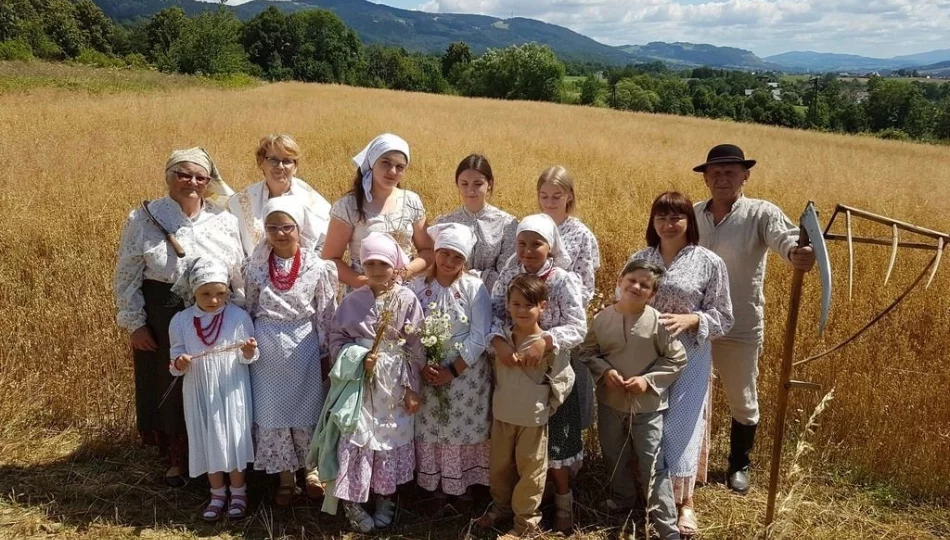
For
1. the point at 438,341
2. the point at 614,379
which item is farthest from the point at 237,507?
the point at 614,379

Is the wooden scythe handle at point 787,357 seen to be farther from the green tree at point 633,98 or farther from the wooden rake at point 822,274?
the green tree at point 633,98

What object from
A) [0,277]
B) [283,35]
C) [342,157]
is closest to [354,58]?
[283,35]

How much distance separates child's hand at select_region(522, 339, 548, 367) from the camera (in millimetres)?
2846

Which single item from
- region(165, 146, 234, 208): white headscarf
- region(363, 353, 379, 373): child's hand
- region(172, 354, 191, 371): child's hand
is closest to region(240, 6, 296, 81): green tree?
region(165, 146, 234, 208): white headscarf

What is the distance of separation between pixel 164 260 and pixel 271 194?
2.92 feet

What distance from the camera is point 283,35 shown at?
2758 inches

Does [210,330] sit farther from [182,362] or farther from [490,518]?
[490,518]

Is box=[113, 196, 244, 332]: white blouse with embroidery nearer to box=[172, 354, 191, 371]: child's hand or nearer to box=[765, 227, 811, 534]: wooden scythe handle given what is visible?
box=[172, 354, 191, 371]: child's hand

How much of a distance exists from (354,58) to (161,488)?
73.8 metres

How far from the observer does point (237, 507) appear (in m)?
3.16

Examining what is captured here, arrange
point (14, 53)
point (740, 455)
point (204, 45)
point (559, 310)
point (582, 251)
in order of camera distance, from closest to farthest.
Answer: point (559, 310) → point (582, 251) → point (740, 455) → point (14, 53) → point (204, 45)

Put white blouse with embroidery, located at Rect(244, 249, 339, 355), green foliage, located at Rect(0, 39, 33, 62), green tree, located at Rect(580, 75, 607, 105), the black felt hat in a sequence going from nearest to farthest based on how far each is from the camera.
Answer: white blouse with embroidery, located at Rect(244, 249, 339, 355)
the black felt hat
green foliage, located at Rect(0, 39, 33, 62)
green tree, located at Rect(580, 75, 607, 105)

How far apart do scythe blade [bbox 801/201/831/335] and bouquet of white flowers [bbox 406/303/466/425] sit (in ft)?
5.08

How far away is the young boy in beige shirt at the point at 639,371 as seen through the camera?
2908 mm
